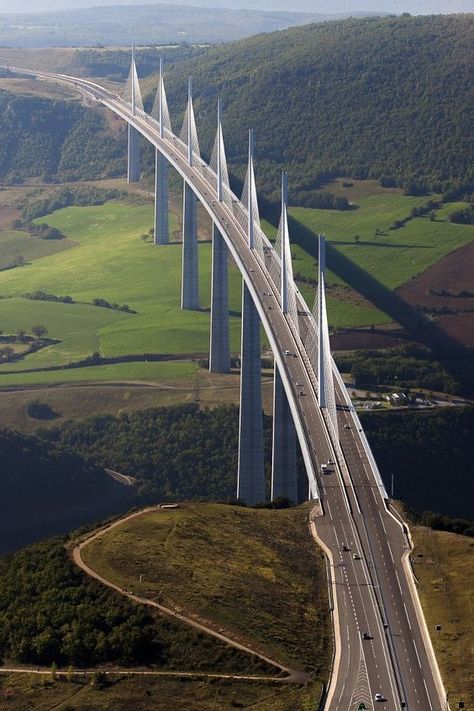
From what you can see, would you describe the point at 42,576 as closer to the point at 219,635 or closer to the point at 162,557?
the point at 162,557

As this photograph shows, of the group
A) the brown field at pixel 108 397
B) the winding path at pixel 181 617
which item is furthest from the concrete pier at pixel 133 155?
the winding path at pixel 181 617

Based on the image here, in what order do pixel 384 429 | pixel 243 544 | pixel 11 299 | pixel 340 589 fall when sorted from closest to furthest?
1. pixel 340 589
2. pixel 243 544
3. pixel 384 429
4. pixel 11 299

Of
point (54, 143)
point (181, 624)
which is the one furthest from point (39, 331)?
point (54, 143)

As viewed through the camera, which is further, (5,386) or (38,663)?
(5,386)

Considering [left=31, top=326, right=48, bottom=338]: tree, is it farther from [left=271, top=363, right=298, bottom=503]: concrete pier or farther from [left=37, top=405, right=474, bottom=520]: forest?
[left=271, top=363, right=298, bottom=503]: concrete pier

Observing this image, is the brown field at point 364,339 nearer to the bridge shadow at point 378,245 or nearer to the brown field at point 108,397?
the brown field at point 108,397

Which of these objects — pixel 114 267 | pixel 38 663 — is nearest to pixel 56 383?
pixel 114 267

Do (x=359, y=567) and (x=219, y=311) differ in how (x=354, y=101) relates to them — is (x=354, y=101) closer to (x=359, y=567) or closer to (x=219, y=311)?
(x=219, y=311)
